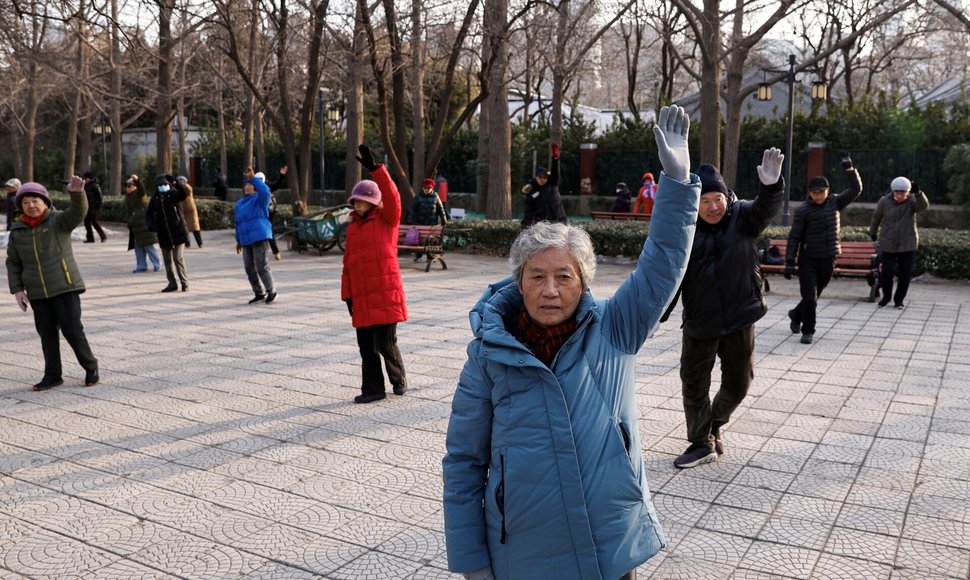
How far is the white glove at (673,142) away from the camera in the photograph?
245cm

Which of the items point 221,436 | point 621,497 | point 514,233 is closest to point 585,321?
point 621,497

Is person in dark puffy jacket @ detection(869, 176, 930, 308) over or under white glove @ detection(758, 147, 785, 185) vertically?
under

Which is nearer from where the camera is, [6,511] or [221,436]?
[6,511]

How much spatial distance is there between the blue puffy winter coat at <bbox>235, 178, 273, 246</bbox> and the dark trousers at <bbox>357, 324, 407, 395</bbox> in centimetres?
480

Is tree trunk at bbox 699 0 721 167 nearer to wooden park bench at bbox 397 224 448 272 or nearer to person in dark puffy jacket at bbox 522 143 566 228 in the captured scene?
person in dark puffy jacket at bbox 522 143 566 228

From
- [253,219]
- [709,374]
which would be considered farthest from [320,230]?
[709,374]

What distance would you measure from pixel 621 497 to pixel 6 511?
3541 millimetres

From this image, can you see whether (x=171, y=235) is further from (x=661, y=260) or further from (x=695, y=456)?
(x=661, y=260)

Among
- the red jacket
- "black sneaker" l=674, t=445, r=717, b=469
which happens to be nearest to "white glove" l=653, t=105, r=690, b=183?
"black sneaker" l=674, t=445, r=717, b=469

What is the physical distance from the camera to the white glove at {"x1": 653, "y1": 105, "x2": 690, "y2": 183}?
2.45 metres

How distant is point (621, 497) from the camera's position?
2320 mm

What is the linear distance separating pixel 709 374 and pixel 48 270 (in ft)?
16.3

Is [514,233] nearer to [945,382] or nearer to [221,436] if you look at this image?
[945,382]

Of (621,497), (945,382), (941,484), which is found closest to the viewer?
(621,497)
